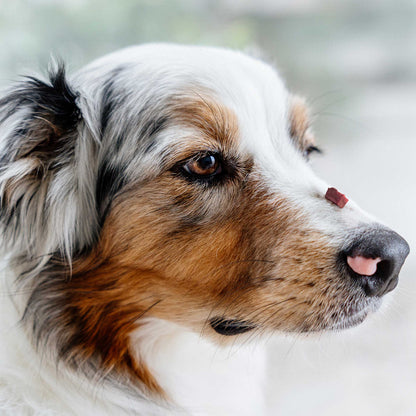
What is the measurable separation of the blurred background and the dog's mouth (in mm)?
668

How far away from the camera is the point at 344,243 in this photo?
0.97 metres

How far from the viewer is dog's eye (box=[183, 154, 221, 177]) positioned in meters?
1.05

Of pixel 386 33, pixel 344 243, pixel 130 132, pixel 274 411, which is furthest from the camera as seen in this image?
pixel 386 33

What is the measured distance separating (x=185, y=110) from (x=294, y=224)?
29 cm

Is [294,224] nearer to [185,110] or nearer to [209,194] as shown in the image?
[209,194]

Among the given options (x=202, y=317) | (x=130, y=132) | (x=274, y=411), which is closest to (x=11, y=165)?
(x=130, y=132)

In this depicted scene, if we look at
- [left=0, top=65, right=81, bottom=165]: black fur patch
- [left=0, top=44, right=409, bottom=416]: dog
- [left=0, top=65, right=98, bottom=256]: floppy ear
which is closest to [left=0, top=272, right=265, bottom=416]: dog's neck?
[left=0, top=44, right=409, bottom=416]: dog

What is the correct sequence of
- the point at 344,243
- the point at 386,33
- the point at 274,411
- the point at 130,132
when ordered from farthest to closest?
the point at 386,33, the point at 274,411, the point at 130,132, the point at 344,243

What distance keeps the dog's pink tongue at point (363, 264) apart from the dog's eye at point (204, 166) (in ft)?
0.97

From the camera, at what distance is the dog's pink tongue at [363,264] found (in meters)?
0.96

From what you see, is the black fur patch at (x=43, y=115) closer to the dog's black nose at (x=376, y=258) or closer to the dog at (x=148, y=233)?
the dog at (x=148, y=233)

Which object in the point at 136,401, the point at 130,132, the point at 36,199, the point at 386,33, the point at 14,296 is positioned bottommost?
the point at 136,401

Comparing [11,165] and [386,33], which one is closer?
[11,165]

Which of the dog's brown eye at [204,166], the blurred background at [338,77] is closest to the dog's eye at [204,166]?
the dog's brown eye at [204,166]
